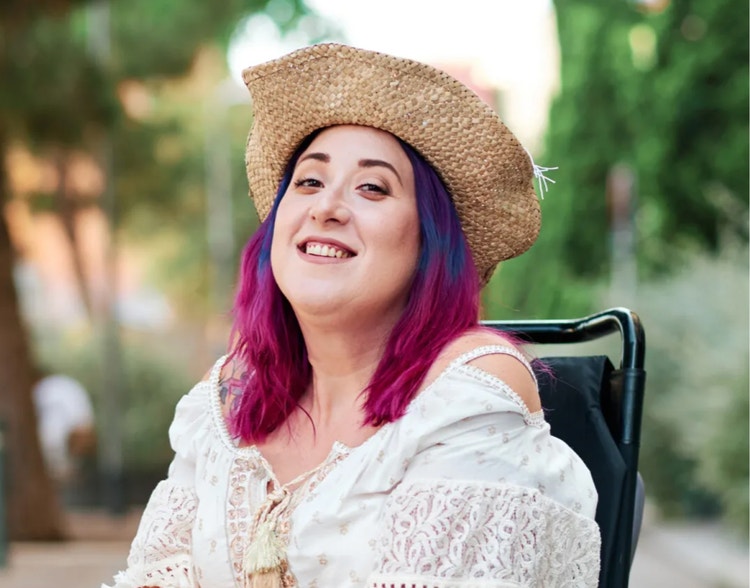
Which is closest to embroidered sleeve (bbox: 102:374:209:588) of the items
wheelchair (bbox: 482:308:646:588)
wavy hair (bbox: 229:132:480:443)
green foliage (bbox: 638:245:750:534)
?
wavy hair (bbox: 229:132:480:443)

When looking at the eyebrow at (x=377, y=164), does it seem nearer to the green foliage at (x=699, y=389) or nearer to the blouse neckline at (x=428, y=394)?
the blouse neckline at (x=428, y=394)

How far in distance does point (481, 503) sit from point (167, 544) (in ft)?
2.46

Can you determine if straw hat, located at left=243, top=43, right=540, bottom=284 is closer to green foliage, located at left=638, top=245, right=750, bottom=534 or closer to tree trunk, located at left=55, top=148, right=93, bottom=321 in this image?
green foliage, located at left=638, top=245, right=750, bottom=534

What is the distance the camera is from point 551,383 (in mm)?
2973

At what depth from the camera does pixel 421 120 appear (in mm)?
2574

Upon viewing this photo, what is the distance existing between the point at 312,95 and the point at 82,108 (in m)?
10.8

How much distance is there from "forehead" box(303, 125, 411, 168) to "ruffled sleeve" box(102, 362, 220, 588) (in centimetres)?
62

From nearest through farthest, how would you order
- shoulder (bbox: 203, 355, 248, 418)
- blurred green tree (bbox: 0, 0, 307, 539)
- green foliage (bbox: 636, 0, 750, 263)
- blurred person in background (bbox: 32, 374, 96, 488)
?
1. shoulder (bbox: 203, 355, 248, 418)
2. blurred green tree (bbox: 0, 0, 307, 539)
3. green foliage (bbox: 636, 0, 750, 263)
4. blurred person in background (bbox: 32, 374, 96, 488)

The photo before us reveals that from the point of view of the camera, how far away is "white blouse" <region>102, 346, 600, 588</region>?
2283 mm

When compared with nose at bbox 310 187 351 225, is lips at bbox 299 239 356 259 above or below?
below

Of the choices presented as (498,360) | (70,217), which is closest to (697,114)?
(498,360)

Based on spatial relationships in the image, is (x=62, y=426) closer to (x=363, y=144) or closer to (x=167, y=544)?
(x=167, y=544)

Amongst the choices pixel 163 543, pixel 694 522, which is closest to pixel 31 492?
pixel 694 522

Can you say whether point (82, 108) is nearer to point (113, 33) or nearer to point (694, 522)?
point (113, 33)
